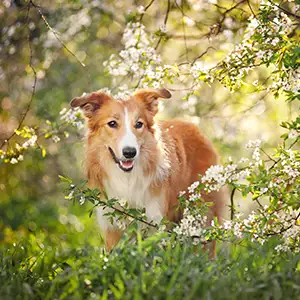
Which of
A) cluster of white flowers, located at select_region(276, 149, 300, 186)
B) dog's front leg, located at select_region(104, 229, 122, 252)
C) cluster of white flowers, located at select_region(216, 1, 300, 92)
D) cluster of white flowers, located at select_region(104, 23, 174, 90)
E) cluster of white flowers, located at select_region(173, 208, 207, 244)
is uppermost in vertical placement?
cluster of white flowers, located at select_region(104, 23, 174, 90)

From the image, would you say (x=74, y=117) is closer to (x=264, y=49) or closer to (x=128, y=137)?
(x=128, y=137)

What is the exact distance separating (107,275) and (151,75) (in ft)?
7.05

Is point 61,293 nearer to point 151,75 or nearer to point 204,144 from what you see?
point 151,75

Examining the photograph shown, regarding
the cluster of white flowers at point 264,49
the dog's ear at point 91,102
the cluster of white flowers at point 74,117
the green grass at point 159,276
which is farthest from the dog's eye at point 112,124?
the green grass at point 159,276

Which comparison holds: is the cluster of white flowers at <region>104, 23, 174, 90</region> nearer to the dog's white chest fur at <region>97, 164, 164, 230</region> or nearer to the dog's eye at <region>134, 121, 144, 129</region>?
the dog's eye at <region>134, 121, 144, 129</region>

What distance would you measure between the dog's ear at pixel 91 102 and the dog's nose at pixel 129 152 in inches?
27.2

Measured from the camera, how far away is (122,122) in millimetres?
5223

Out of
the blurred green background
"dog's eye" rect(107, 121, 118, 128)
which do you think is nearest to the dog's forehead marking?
"dog's eye" rect(107, 121, 118, 128)

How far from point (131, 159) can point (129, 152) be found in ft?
0.41

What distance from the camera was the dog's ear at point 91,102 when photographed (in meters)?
5.32

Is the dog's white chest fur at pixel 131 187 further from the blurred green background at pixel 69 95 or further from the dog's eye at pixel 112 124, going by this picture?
the blurred green background at pixel 69 95

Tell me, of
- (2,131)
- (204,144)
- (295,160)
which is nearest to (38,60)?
(2,131)

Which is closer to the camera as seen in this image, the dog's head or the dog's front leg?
the dog's head

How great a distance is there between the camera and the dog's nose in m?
5.00
